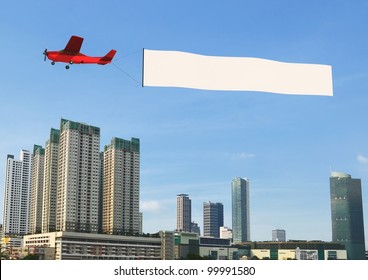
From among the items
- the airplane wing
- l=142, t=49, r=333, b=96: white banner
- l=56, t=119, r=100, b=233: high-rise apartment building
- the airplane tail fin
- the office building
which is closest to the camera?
l=142, t=49, r=333, b=96: white banner

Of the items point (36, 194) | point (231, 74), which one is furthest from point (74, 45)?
point (36, 194)

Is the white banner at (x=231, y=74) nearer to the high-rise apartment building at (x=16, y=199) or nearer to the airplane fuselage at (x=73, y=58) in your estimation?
the airplane fuselage at (x=73, y=58)

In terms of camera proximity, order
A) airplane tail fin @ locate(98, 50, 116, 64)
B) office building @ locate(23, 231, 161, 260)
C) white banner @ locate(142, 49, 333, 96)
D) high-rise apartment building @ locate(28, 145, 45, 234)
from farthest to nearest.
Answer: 1. high-rise apartment building @ locate(28, 145, 45, 234)
2. office building @ locate(23, 231, 161, 260)
3. airplane tail fin @ locate(98, 50, 116, 64)
4. white banner @ locate(142, 49, 333, 96)

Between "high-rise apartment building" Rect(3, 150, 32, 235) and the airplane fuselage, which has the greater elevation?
"high-rise apartment building" Rect(3, 150, 32, 235)

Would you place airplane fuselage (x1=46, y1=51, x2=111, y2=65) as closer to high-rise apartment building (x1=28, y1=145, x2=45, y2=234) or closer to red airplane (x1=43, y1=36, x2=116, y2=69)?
red airplane (x1=43, y1=36, x2=116, y2=69)
